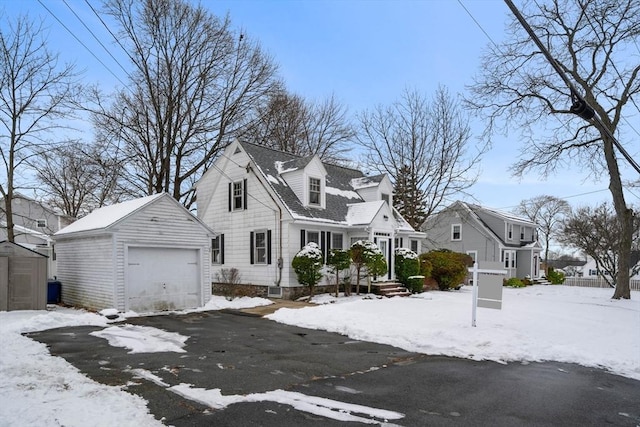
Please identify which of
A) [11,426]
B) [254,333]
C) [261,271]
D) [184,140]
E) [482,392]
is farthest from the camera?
[184,140]

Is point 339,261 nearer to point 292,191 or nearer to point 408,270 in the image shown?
point 292,191

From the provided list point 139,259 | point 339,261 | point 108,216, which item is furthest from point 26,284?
point 339,261

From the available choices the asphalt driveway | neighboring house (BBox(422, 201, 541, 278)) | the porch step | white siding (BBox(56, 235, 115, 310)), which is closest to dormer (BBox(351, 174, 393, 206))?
the porch step

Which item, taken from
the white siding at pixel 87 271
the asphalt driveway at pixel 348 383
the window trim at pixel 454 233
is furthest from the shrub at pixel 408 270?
the window trim at pixel 454 233

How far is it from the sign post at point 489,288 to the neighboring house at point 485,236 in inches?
971

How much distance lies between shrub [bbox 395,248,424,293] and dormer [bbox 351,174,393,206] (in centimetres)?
368

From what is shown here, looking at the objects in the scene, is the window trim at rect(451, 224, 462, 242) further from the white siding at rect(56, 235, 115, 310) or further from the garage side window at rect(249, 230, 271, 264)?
the white siding at rect(56, 235, 115, 310)

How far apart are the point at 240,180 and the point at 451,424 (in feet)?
55.1

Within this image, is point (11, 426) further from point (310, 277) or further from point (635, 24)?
point (635, 24)

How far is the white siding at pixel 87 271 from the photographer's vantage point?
44.3 ft

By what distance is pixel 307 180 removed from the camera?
19.5 meters

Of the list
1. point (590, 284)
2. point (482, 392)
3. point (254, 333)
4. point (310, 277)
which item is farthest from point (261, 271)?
point (590, 284)

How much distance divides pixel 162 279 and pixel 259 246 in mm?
5597

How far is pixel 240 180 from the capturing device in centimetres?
2019
